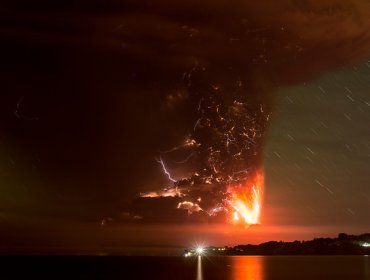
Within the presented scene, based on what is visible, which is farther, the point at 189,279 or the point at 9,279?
the point at 9,279

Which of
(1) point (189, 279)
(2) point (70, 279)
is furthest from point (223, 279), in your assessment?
(2) point (70, 279)

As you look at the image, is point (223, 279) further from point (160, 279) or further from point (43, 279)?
point (43, 279)

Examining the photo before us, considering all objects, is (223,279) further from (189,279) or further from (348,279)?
(348,279)

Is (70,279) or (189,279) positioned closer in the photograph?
(189,279)

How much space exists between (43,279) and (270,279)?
48433 mm

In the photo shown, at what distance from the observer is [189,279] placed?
9644 centimetres

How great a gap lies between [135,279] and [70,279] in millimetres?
15160

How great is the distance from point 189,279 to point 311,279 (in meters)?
26.6

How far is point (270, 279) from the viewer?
333 ft

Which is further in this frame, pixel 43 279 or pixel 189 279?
pixel 43 279

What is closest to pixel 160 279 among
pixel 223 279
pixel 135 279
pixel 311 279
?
pixel 135 279

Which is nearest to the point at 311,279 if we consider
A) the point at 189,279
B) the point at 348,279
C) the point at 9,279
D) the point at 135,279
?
the point at 348,279

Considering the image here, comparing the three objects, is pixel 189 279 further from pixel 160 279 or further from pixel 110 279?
pixel 110 279

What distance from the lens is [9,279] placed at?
10325 cm
